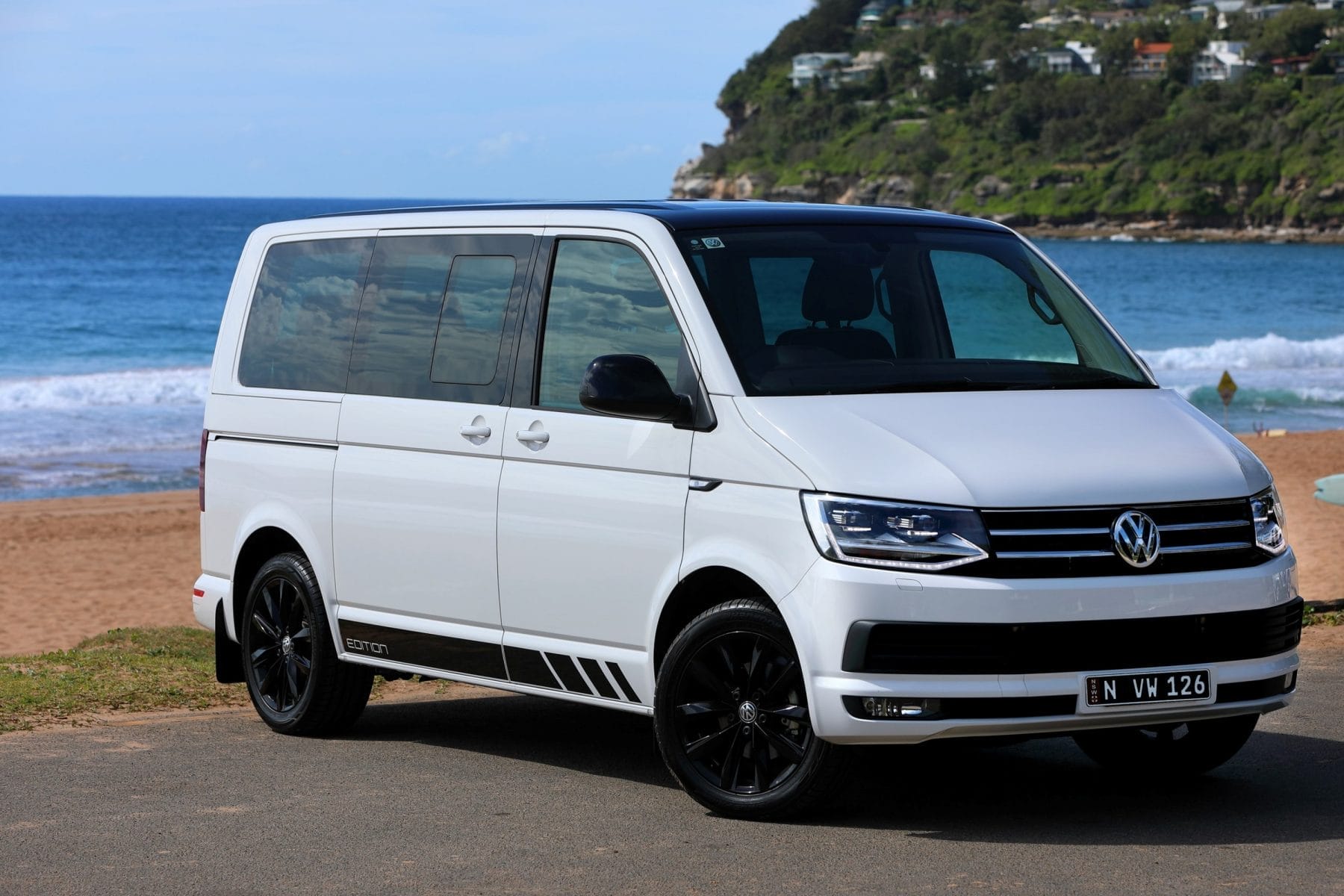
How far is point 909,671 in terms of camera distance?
19.8 feet

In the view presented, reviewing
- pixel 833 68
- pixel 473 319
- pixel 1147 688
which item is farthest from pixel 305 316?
pixel 833 68

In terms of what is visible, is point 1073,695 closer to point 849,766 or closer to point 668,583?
point 849,766

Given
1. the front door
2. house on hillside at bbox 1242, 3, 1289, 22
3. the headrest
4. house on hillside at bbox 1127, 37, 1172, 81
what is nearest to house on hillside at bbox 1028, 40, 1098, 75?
house on hillside at bbox 1127, 37, 1172, 81

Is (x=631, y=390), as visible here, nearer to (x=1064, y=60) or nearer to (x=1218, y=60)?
(x=1218, y=60)

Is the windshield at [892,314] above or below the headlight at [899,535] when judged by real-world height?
above

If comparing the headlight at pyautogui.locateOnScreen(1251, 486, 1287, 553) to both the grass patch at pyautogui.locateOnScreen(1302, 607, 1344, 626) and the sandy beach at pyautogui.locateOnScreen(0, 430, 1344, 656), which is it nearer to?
the sandy beach at pyautogui.locateOnScreen(0, 430, 1344, 656)

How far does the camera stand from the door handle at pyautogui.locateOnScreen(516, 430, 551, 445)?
23.5 ft

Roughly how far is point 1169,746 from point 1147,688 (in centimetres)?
130

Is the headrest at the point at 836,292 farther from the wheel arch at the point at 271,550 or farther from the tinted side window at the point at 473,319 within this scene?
the wheel arch at the point at 271,550

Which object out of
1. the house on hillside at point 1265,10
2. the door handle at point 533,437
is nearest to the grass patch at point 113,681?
the door handle at point 533,437

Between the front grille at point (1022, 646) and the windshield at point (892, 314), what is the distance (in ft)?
3.22

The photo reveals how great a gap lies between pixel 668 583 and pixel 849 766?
870mm

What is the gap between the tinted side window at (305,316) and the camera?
8445 mm

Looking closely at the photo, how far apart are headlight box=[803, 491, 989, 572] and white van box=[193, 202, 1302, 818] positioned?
1 cm
